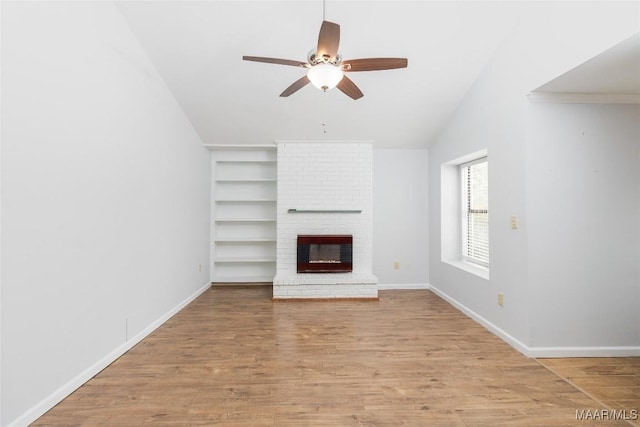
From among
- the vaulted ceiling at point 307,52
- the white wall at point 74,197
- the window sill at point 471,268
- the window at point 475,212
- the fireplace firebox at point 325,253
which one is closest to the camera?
the white wall at point 74,197

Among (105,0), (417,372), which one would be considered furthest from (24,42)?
(417,372)

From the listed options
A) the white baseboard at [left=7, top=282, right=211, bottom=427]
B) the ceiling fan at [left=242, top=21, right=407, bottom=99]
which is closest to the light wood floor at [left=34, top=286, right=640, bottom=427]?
the white baseboard at [left=7, top=282, right=211, bottom=427]

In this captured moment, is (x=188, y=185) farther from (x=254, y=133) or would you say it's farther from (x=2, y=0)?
(x=2, y=0)

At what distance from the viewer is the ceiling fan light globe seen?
6.57 ft

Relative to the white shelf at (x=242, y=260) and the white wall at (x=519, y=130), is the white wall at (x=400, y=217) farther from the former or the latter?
the white shelf at (x=242, y=260)

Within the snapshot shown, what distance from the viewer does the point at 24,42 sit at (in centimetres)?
169

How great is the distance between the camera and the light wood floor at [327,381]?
175 cm

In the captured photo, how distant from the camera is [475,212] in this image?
4031 mm

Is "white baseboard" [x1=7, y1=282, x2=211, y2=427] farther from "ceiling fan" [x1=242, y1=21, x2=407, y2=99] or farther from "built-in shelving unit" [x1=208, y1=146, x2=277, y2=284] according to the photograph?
"ceiling fan" [x1=242, y1=21, x2=407, y2=99]

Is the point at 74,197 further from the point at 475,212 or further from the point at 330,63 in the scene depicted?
the point at 475,212

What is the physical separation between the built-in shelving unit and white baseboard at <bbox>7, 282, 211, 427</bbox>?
1.75 meters

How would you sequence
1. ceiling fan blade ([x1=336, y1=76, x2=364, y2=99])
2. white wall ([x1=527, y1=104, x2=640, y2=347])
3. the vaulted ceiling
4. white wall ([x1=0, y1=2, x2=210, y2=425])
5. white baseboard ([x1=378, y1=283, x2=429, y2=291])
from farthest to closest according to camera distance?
white baseboard ([x1=378, y1=283, x2=429, y2=291]), the vaulted ceiling, white wall ([x1=527, y1=104, x2=640, y2=347]), ceiling fan blade ([x1=336, y1=76, x2=364, y2=99]), white wall ([x1=0, y1=2, x2=210, y2=425])

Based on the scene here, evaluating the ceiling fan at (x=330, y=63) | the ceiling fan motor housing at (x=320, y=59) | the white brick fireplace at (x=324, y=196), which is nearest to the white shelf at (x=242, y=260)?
the white brick fireplace at (x=324, y=196)

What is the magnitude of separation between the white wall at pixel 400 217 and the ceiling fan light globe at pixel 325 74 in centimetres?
280
